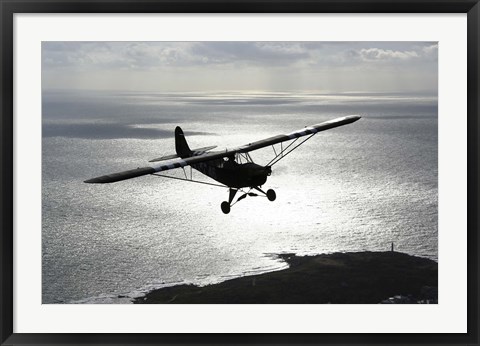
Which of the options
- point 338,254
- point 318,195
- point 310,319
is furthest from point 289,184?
point 310,319

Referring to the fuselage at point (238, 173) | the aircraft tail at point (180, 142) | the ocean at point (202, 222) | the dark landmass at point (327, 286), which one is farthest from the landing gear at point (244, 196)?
the ocean at point (202, 222)

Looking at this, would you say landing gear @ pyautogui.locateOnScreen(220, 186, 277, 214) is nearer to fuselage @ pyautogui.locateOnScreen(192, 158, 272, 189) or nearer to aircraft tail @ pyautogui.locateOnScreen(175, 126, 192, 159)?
fuselage @ pyautogui.locateOnScreen(192, 158, 272, 189)

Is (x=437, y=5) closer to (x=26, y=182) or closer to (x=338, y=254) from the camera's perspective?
(x=26, y=182)

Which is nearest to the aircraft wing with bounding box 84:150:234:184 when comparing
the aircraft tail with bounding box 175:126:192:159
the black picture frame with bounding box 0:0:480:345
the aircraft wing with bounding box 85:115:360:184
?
the aircraft wing with bounding box 85:115:360:184

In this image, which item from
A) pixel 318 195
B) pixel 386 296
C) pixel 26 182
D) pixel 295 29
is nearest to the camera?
pixel 26 182

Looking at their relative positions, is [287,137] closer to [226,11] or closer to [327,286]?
[226,11]

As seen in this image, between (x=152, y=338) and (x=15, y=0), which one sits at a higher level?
(x=15, y=0)
